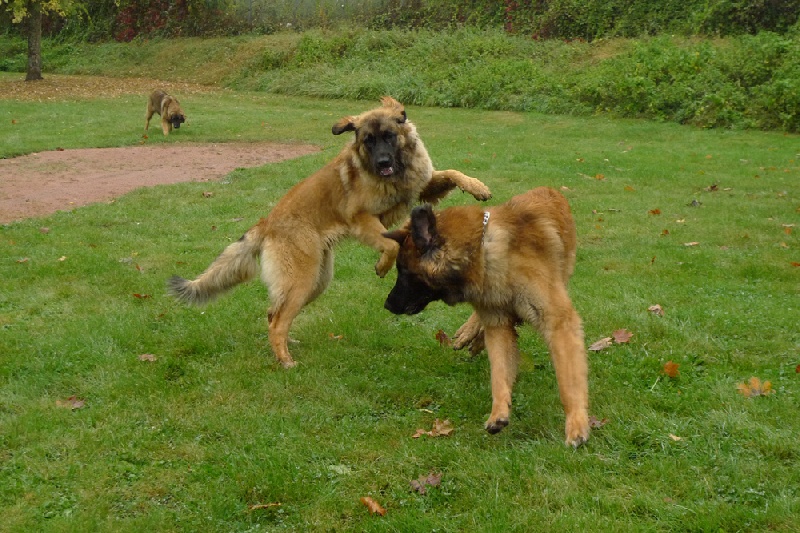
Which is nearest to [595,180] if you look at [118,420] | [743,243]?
[743,243]

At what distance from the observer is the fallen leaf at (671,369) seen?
5594mm

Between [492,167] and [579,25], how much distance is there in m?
17.5

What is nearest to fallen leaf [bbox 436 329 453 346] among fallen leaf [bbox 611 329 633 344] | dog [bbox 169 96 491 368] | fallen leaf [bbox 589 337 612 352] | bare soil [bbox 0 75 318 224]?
dog [bbox 169 96 491 368]

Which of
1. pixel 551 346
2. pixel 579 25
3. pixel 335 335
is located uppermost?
pixel 579 25

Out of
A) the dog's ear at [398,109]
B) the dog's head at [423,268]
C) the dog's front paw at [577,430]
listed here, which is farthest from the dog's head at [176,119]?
the dog's front paw at [577,430]

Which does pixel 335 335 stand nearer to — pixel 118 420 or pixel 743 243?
pixel 118 420

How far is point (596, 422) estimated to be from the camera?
16.2 ft

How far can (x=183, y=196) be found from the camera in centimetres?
1302

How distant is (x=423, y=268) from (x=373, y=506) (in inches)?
65.9

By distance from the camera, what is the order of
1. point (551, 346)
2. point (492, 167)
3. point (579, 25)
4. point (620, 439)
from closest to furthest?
point (620, 439), point (551, 346), point (492, 167), point (579, 25)

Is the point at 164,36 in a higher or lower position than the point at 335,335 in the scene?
higher

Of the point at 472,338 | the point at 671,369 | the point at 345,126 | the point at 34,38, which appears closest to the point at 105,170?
the point at 345,126

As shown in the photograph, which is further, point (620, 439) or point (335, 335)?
point (335, 335)

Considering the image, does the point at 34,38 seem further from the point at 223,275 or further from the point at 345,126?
the point at 223,275
